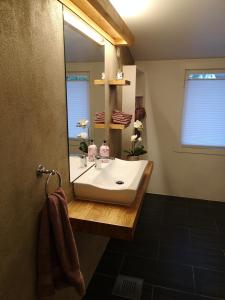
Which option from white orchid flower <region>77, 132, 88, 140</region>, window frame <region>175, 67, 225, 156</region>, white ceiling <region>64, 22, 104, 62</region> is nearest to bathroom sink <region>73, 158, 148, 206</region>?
white orchid flower <region>77, 132, 88, 140</region>

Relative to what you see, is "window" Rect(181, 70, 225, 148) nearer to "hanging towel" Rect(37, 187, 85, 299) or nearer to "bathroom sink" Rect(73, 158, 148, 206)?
"bathroom sink" Rect(73, 158, 148, 206)

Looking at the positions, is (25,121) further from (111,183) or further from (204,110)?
(204,110)

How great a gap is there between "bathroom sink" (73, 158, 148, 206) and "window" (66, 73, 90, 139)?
1.18 feet

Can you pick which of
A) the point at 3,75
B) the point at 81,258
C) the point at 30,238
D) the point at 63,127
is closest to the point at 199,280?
the point at 81,258

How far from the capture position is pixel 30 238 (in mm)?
1185

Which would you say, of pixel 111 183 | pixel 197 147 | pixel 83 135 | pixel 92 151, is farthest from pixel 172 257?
pixel 197 147

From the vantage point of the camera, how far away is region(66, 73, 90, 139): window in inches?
61.9

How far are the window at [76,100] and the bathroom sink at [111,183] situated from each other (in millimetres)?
360

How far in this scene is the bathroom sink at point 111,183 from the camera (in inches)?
61.1

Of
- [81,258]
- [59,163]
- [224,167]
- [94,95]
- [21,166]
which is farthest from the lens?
[224,167]

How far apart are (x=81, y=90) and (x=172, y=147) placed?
222 centimetres

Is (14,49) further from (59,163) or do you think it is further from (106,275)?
(106,275)

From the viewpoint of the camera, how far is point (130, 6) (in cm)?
207

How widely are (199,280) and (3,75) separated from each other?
7.59 ft
